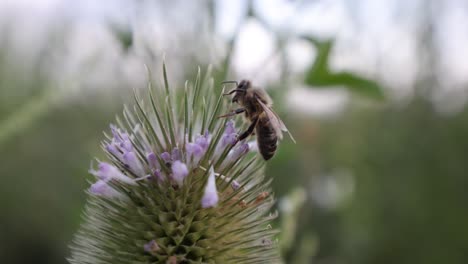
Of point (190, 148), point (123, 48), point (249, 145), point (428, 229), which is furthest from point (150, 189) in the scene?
point (428, 229)

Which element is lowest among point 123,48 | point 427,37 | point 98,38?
point 123,48

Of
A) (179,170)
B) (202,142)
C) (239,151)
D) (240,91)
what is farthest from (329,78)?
(179,170)

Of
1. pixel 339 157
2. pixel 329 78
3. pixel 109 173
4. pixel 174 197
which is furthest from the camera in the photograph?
pixel 339 157

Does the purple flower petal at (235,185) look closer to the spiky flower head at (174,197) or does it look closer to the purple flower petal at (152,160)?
the spiky flower head at (174,197)

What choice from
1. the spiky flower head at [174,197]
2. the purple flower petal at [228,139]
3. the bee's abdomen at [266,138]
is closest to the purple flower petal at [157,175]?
the spiky flower head at [174,197]

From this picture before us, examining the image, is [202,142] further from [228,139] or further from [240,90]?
[240,90]

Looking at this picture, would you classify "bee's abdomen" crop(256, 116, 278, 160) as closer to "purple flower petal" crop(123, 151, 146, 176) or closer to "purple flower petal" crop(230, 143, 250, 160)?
"purple flower petal" crop(230, 143, 250, 160)

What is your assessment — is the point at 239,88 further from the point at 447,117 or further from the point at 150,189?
the point at 447,117
